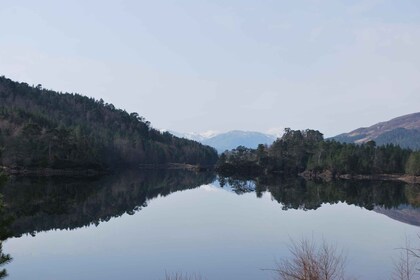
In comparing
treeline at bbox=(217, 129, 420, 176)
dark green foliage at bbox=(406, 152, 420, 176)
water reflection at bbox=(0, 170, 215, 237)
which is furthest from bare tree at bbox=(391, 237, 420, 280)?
treeline at bbox=(217, 129, 420, 176)

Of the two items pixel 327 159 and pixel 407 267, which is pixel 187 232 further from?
pixel 327 159

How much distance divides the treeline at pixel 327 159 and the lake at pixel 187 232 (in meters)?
71.1

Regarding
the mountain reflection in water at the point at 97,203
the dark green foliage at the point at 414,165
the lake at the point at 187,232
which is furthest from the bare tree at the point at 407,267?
the dark green foliage at the point at 414,165

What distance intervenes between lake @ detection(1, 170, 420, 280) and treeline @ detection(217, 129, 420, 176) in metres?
71.1

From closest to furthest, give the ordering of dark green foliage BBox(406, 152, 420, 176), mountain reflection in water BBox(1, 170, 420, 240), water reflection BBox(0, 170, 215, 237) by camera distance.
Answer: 1. water reflection BBox(0, 170, 215, 237)
2. mountain reflection in water BBox(1, 170, 420, 240)
3. dark green foliage BBox(406, 152, 420, 176)

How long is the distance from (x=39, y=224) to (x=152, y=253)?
19667 mm

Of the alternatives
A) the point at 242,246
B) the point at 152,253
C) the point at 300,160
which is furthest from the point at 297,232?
the point at 300,160

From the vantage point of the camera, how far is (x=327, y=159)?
16838 centimetres

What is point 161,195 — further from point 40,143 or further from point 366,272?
point 366,272

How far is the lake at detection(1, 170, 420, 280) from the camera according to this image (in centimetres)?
3475

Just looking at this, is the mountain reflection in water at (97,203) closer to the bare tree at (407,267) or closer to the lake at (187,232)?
the lake at (187,232)

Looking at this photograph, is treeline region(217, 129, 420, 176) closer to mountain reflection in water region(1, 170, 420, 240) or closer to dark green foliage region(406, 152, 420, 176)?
dark green foliage region(406, 152, 420, 176)

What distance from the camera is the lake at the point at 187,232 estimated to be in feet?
114

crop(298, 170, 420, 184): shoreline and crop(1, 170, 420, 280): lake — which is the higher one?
crop(298, 170, 420, 184): shoreline
